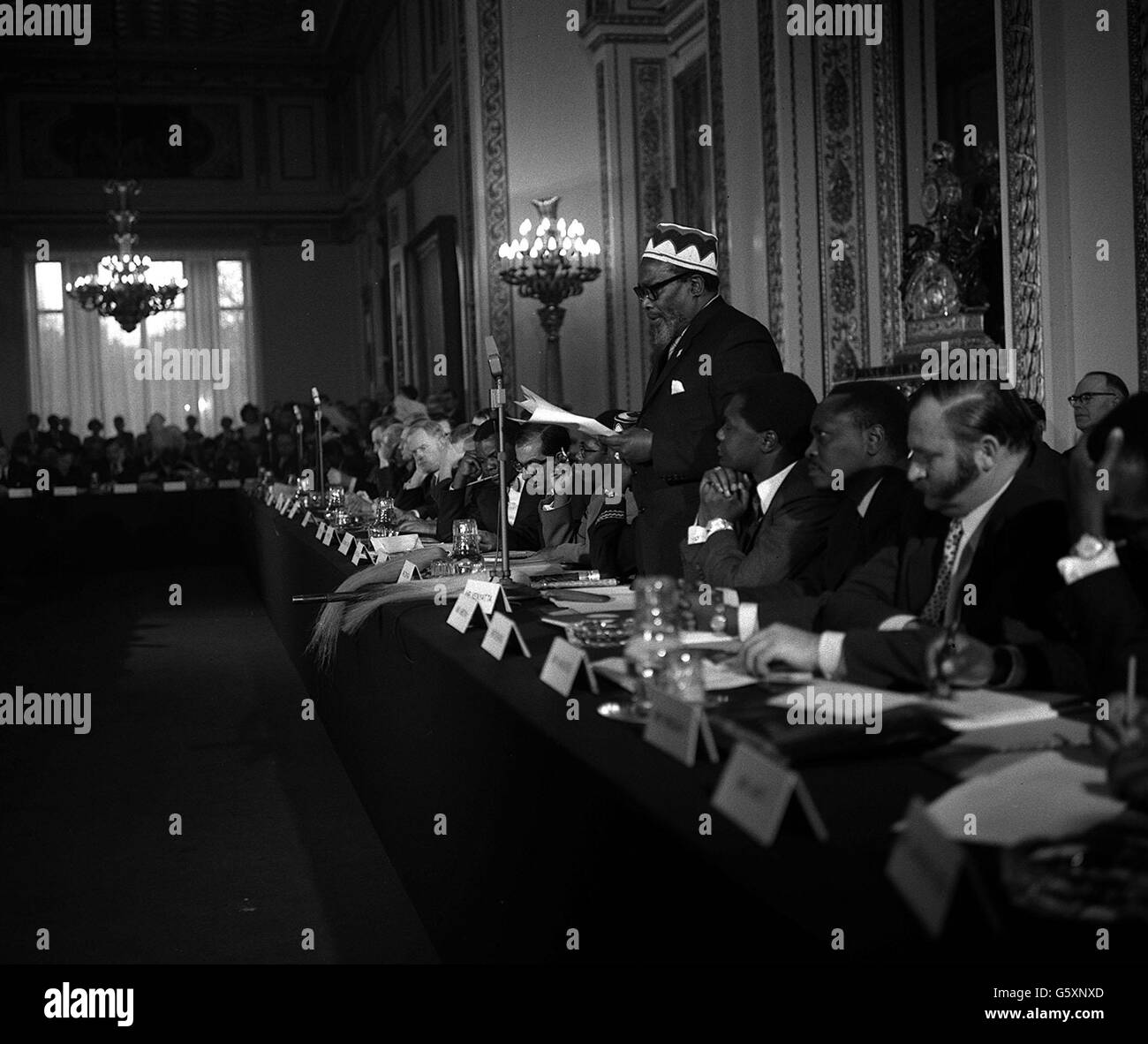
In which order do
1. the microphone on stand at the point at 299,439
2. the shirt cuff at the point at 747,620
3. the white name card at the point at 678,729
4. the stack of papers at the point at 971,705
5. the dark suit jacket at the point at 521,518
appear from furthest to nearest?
the microphone on stand at the point at 299,439
the dark suit jacket at the point at 521,518
the shirt cuff at the point at 747,620
the stack of papers at the point at 971,705
the white name card at the point at 678,729

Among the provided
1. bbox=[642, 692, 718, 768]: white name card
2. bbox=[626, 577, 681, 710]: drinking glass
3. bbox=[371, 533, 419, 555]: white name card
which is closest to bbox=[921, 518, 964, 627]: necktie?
bbox=[626, 577, 681, 710]: drinking glass

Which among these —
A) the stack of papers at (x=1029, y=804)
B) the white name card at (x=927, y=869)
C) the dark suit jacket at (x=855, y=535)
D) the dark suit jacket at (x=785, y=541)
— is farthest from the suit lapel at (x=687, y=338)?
the white name card at (x=927, y=869)

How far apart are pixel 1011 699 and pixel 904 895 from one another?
2.54ft

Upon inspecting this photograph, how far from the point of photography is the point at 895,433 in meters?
2.88

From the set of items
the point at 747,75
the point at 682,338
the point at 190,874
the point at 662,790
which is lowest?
the point at 190,874

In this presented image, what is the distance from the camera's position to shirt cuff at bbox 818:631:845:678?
2051mm

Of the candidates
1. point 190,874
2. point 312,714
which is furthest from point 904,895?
point 312,714

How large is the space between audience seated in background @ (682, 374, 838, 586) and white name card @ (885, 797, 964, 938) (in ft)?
6.08

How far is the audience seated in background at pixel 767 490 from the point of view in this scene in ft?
9.73

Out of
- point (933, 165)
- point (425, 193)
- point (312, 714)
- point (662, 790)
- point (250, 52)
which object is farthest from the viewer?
point (250, 52)

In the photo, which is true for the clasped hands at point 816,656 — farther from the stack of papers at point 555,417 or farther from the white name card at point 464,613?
the stack of papers at point 555,417

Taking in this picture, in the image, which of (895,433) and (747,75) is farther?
(747,75)

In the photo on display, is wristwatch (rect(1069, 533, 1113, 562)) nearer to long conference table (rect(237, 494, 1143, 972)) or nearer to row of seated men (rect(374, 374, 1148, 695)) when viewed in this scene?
row of seated men (rect(374, 374, 1148, 695))

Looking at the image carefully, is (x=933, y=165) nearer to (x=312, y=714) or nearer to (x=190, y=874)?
(x=312, y=714)
